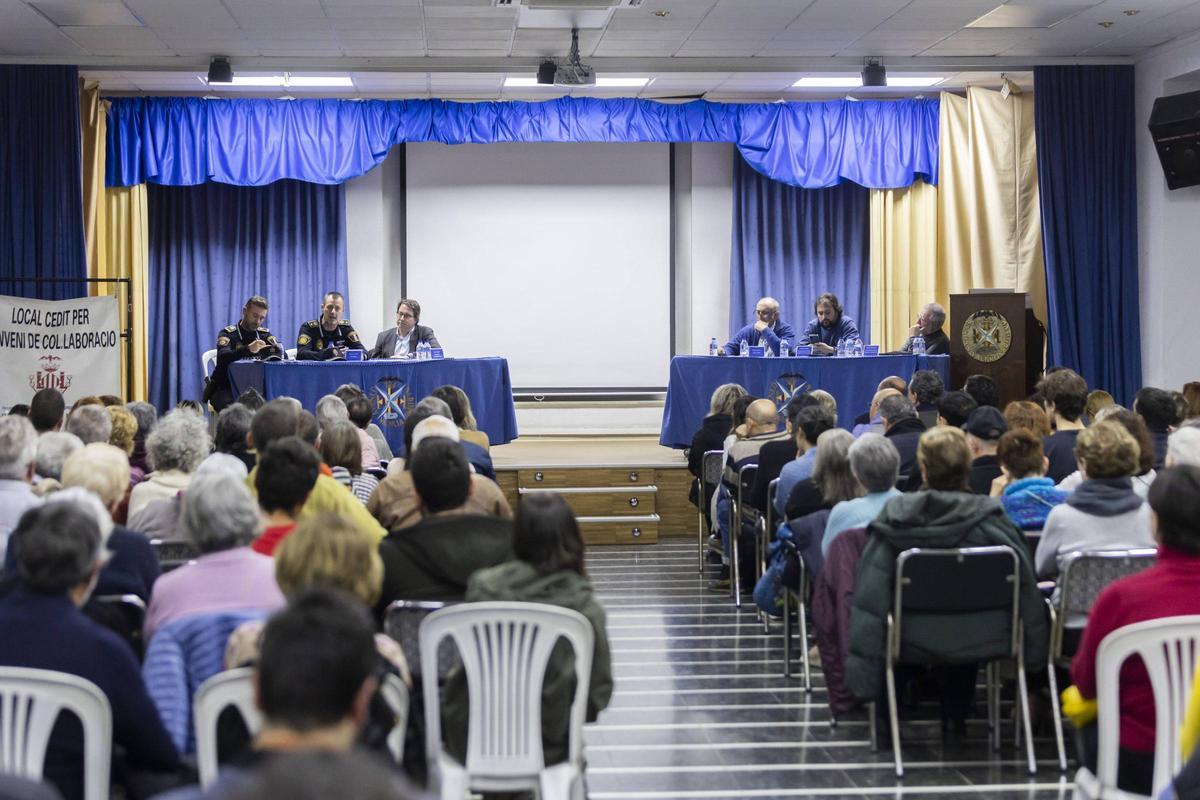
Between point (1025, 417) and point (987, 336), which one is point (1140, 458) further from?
point (987, 336)

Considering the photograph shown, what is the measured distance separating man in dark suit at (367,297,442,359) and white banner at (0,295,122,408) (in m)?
1.85

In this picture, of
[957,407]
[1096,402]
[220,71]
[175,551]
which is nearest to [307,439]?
[175,551]

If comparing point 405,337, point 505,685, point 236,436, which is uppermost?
point 405,337

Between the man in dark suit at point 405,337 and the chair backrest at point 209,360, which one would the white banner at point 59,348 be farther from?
the man in dark suit at point 405,337

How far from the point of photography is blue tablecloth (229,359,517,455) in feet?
29.0

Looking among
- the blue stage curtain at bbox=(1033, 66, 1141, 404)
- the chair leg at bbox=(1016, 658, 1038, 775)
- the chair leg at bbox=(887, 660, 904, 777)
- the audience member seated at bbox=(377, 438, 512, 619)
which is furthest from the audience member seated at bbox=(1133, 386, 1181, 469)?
the blue stage curtain at bbox=(1033, 66, 1141, 404)

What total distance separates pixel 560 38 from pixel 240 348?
3.10 meters

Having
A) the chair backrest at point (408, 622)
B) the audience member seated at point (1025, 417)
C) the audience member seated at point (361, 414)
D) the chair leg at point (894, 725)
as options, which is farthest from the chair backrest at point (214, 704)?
the audience member seated at point (361, 414)

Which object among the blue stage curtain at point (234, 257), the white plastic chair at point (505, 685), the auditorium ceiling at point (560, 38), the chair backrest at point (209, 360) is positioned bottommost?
the white plastic chair at point (505, 685)

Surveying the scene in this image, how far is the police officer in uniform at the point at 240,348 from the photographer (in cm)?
926

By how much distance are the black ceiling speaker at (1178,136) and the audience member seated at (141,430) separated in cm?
679

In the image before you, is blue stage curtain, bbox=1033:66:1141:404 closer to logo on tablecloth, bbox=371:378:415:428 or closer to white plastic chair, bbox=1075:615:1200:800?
logo on tablecloth, bbox=371:378:415:428

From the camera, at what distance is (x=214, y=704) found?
2465 millimetres

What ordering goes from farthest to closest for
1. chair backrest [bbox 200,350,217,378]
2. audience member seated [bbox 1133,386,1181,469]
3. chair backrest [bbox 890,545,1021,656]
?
1. chair backrest [bbox 200,350,217,378]
2. audience member seated [bbox 1133,386,1181,469]
3. chair backrest [bbox 890,545,1021,656]
